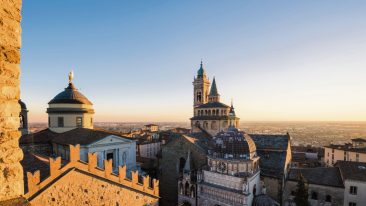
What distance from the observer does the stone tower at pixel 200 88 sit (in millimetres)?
54094

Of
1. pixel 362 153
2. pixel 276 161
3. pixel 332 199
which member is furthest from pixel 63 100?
pixel 362 153

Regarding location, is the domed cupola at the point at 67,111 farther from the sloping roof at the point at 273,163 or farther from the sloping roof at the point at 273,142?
the sloping roof at the point at 273,142

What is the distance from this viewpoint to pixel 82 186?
1354cm

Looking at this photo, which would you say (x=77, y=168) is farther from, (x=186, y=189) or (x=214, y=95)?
(x=214, y=95)

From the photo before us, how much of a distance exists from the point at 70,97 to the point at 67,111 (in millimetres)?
2169

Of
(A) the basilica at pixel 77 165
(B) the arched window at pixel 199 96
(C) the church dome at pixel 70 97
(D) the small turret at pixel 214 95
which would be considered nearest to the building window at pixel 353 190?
(A) the basilica at pixel 77 165

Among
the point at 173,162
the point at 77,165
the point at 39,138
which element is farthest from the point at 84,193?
the point at 173,162

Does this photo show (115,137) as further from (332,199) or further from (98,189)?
(332,199)

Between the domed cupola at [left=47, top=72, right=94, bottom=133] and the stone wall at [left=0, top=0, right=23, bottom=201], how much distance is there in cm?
2621

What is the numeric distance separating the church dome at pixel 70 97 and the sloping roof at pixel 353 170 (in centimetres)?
3611

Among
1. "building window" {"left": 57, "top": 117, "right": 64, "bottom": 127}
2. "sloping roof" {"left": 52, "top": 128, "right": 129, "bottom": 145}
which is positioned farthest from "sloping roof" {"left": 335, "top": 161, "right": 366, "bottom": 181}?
"building window" {"left": 57, "top": 117, "right": 64, "bottom": 127}

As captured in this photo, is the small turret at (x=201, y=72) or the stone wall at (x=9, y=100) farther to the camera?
the small turret at (x=201, y=72)

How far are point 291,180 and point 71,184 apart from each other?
2534 centimetres

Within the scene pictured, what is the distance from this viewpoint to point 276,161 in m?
25.1
